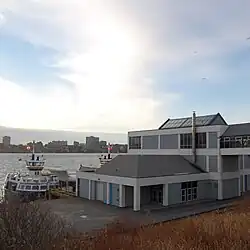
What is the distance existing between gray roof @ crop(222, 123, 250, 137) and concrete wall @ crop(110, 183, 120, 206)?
1173cm

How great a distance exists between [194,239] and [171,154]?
2660 centimetres

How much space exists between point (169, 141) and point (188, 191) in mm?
7451

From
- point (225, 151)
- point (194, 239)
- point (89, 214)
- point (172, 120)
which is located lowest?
point (89, 214)

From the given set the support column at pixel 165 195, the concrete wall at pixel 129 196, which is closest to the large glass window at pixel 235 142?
the support column at pixel 165 195

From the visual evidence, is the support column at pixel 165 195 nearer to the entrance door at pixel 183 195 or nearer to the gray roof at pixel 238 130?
the entrance door at pixel 183 195

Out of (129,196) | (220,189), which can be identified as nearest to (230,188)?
(220,189)

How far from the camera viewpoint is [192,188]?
32.4 m

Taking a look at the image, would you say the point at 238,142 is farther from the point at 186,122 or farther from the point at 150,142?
the point at 150,142

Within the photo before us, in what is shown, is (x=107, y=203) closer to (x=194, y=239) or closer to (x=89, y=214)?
(x=89, y=214)

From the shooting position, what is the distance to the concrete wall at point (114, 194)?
29270mm

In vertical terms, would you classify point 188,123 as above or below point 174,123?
below

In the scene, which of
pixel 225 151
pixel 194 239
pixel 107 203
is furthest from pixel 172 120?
pixel 194 239

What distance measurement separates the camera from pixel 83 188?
33.6m

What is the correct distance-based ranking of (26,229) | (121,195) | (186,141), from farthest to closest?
(186,141) < (121,195) < (26,229)
